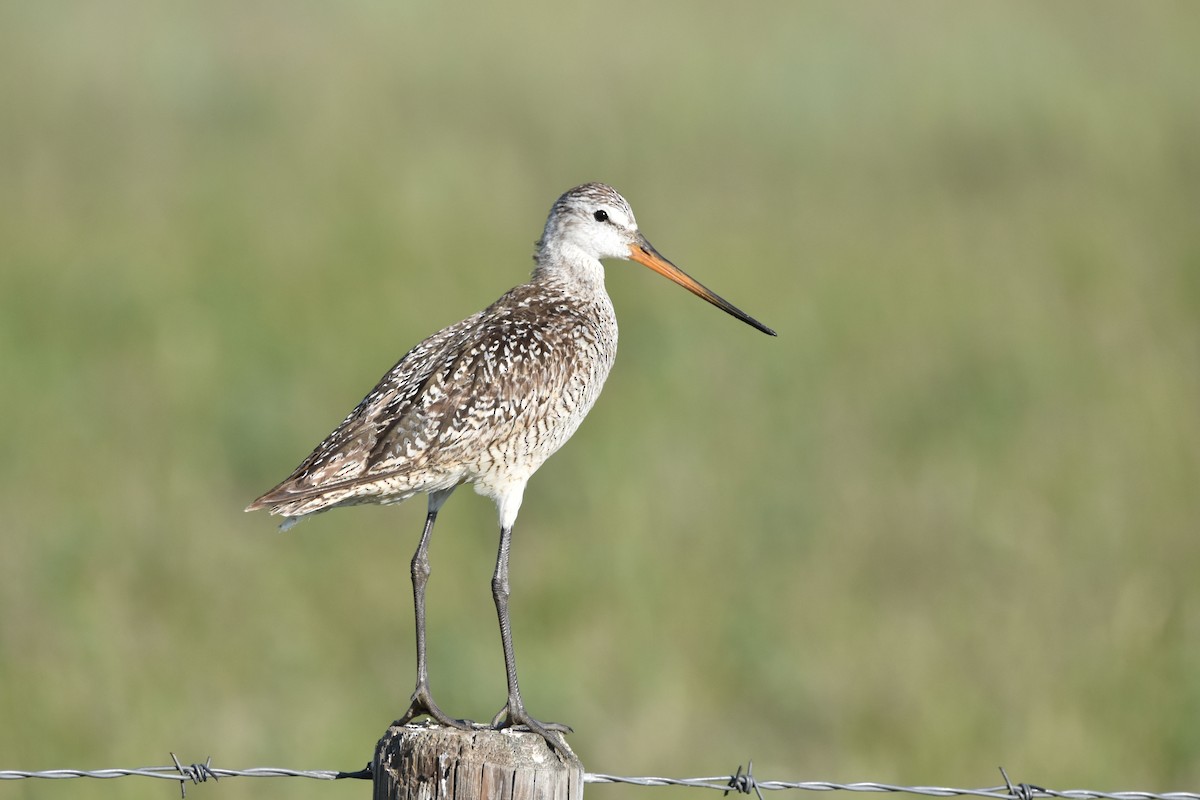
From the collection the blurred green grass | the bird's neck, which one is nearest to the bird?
the bird's neck

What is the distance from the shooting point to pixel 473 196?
14211mm

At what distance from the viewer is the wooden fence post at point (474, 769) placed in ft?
13.4

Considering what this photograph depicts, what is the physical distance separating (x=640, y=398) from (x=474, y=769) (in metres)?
7.26

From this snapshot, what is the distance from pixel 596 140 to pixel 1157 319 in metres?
5.57

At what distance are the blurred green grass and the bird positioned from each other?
2.41m

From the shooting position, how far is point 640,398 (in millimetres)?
11242

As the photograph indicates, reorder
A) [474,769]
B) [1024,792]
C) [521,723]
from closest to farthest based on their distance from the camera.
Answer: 1. [474,769]
2. [1024,792]
3. [521,723]

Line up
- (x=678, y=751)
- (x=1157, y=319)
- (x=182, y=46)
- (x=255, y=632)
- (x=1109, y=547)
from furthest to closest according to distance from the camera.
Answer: (x=182, y=46)
(x=1157, y=319)
(x=1109, y=547)
(x=255, y=632)
(x=678, y=751)

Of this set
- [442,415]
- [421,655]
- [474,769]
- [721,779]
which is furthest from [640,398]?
[474,769]

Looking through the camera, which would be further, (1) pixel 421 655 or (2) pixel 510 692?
(1) pixel 421 655

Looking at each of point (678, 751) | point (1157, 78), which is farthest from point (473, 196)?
point (1157, 78)

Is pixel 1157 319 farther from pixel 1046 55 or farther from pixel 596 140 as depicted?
pixel 1046 55

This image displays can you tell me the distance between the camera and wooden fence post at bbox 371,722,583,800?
407 cm

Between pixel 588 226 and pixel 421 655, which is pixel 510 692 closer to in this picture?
pixel 421 655
